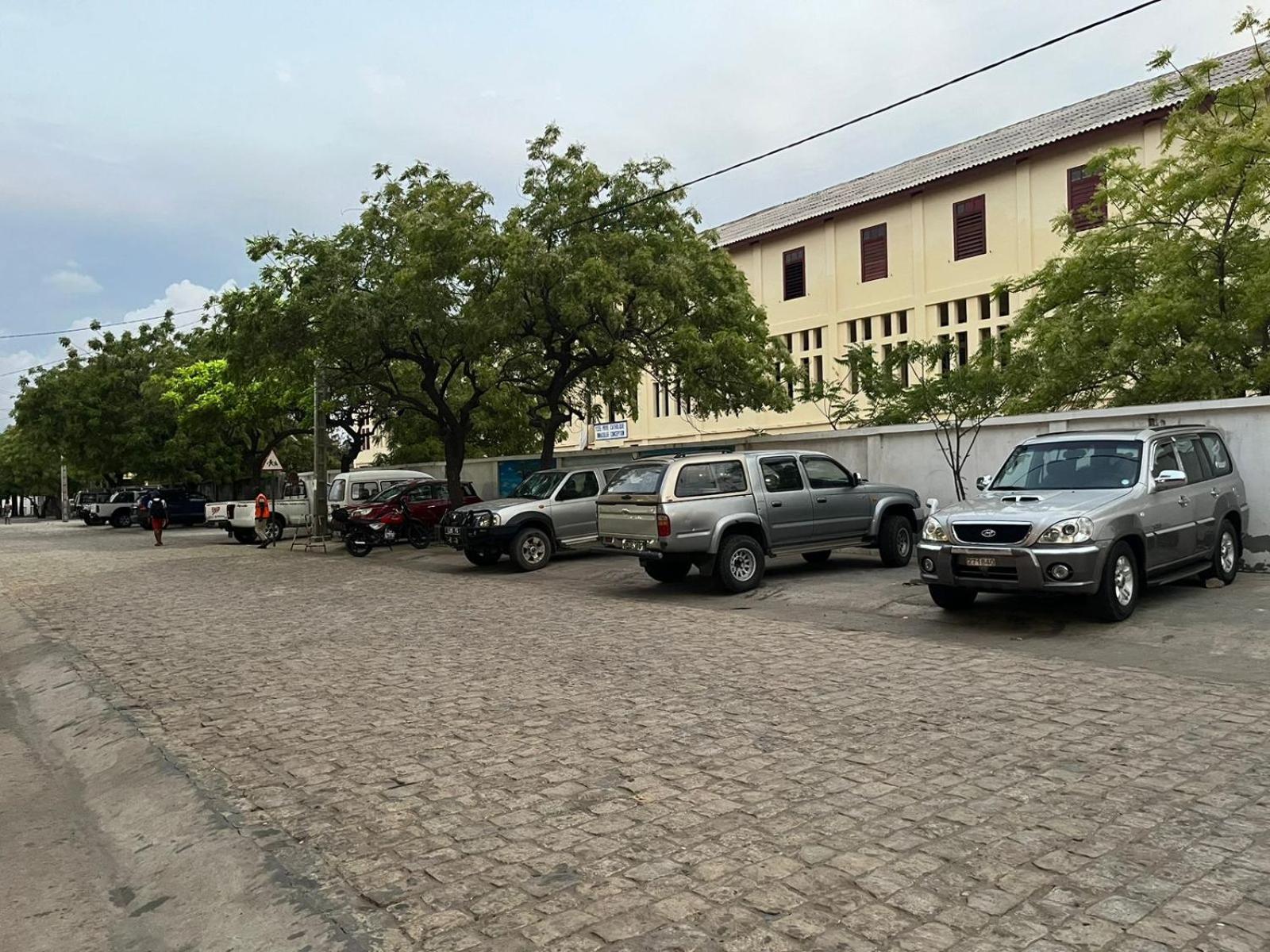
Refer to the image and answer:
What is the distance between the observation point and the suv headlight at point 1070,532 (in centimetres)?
903

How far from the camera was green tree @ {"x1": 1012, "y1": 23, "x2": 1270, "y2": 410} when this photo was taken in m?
14.6

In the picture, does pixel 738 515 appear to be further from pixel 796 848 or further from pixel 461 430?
pixel 461 430

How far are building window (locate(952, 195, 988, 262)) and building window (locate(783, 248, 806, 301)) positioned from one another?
644 centimetres

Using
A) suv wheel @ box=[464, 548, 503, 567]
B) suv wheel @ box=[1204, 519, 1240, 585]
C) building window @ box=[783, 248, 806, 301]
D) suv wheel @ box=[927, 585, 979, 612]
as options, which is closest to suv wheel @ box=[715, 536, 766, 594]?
suv wheel @ box=[927, 585, 979, 612]

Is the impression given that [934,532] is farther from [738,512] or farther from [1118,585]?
[738,512]

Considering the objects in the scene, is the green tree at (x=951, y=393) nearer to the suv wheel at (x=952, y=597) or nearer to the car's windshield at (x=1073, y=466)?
the car's windshield at (x=1073, y=466)

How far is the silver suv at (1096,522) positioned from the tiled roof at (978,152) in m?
13.7

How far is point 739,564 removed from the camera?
1323 cm

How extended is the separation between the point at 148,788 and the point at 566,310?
14545 millimetres

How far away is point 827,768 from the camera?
213 inches

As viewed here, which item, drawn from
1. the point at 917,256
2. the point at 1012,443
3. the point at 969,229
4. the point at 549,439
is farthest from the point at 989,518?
the point at 917,256

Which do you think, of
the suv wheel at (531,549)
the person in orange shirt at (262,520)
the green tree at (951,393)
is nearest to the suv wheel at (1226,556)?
the green tree at (951,393)

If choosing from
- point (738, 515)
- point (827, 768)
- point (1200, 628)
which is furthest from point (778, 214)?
point (827, 768)

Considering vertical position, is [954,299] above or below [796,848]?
above
